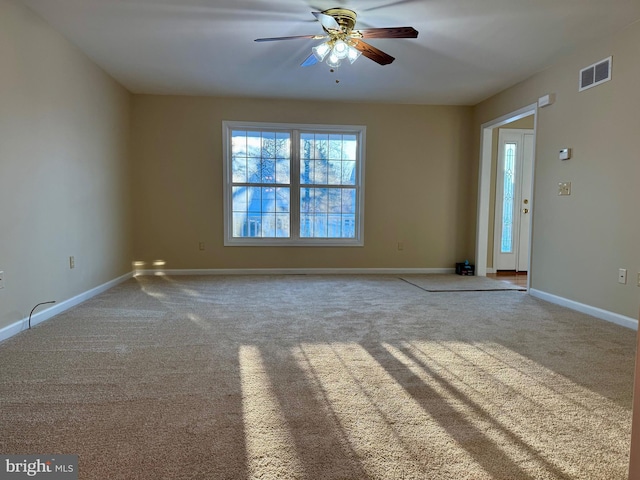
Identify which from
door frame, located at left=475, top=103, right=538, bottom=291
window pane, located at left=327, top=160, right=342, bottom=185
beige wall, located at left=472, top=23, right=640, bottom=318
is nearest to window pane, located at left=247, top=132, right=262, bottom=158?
window pane, located at left=327, top=160, right=342, bottom=185

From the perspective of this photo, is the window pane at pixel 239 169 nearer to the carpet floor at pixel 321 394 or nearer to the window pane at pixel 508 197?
the carpet floor at pixel 321 394

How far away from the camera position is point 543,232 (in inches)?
156

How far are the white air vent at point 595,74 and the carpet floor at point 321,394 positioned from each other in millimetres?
2109

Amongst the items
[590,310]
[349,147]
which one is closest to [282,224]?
[349,147]

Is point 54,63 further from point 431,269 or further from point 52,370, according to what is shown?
point 431,269

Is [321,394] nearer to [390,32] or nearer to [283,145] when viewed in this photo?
[390,32]

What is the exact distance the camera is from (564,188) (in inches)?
144

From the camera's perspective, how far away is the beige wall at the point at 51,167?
2580mm

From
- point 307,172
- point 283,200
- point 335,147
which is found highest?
point 335,147

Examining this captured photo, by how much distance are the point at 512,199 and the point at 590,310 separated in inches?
112

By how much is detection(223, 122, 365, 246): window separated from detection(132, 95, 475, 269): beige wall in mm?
137

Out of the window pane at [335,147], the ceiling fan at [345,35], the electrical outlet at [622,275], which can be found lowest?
the electrical outlet at [622,275]

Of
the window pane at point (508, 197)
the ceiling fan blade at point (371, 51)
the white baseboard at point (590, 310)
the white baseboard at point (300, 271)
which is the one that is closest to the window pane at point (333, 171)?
the white baseboard at point (300, 271)

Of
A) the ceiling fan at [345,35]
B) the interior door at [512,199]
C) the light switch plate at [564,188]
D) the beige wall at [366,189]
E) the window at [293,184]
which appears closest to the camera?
the ceiling fan at [345,35]
